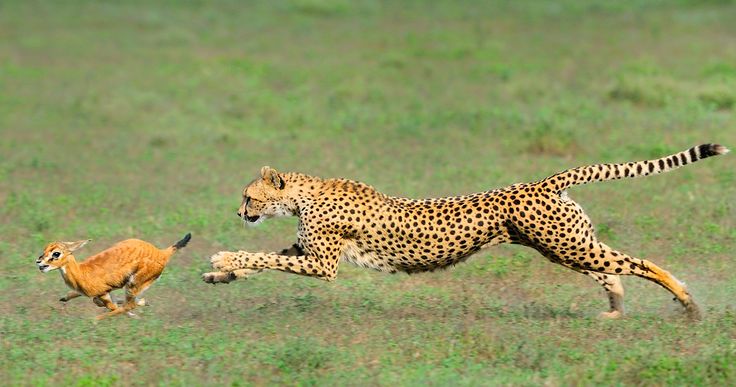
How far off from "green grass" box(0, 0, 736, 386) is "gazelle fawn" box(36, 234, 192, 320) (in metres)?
0.22

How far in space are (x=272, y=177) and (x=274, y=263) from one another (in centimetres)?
60

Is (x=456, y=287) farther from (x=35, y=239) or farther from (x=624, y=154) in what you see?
(x=624, y=154)

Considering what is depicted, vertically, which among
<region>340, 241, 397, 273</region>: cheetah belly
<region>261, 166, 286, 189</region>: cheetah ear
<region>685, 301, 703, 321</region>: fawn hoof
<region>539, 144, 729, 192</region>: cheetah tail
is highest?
<region>539, 144, 729, 192</region>: cheetah tail

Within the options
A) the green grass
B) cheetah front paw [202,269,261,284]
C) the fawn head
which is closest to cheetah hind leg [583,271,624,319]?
the green grass

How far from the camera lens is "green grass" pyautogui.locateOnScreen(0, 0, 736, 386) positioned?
740 cm

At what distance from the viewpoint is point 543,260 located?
994 centimetres

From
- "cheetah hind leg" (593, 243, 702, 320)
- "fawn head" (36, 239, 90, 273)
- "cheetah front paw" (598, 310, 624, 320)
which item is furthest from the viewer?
"cheetah front paw" (598, 310, 624, 320)

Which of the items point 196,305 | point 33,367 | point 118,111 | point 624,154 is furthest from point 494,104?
point 33,367

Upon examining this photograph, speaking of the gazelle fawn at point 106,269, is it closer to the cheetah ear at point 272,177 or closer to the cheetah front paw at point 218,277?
the cheetah front paw at point 218,277

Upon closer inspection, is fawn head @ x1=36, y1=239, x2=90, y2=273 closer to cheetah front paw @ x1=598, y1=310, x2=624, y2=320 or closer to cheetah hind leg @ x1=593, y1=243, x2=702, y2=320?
cheetah hind leg @ x1=593, y1=243, x2=702, y2=320

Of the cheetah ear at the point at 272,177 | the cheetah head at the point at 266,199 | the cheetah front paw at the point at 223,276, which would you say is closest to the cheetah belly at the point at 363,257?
the cheetah head at the point at 266,199

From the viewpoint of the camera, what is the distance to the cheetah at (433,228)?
26.3ft

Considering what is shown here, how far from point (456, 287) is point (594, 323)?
146 centimetres

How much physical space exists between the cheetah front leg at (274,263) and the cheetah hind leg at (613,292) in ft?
5.75
